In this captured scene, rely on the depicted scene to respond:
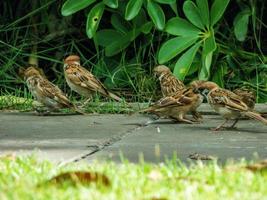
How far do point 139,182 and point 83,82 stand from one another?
17.5ft

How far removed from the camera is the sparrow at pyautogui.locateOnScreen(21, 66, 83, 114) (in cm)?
863

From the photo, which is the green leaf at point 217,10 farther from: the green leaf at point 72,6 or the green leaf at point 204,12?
the green leaf at point 72,6

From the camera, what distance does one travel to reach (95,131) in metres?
6.81

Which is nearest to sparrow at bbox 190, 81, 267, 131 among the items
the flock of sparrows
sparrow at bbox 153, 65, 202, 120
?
the flock of sparrows

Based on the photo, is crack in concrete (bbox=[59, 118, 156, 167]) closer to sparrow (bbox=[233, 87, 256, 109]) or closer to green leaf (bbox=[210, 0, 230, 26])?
sparrow (bbox=[233, 87, 256, 109])

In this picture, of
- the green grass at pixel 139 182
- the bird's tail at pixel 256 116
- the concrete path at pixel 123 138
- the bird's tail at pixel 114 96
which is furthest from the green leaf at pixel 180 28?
the green grass at pixel 139 182

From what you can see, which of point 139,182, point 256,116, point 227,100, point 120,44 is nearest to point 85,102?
point 120,44

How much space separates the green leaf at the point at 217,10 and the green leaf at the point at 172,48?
38 cm

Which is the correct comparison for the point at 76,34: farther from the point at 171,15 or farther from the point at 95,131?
the point at 95,131

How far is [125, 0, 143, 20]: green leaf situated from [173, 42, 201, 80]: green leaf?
2.37 feet

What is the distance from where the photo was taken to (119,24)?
10273 millimetres

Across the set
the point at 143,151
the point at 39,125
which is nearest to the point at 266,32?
the point at 39,125

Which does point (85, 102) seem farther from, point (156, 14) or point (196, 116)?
point (196, 116)

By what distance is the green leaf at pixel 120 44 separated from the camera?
32.7ft
